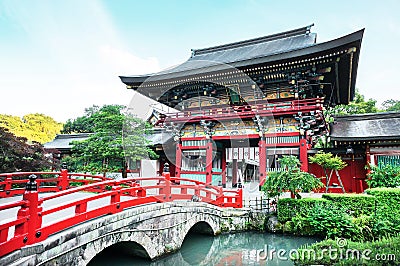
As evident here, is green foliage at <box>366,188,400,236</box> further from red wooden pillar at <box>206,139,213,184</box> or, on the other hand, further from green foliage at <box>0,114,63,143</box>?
green foliage at <box>0,114,63,143</box>

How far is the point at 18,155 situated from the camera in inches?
447

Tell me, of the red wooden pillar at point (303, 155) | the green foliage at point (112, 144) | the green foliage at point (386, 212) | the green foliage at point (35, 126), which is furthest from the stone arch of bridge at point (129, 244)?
the green foliage at point (35, 126)

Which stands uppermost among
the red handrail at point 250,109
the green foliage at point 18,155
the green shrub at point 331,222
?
the red handrail at point 250,109

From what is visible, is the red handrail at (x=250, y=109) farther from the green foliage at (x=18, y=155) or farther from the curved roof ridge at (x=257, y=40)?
the curved roof ridge at (x=257, y=40)

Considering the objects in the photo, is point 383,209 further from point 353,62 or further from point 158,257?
point 158,257

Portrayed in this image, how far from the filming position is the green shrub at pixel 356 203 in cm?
924

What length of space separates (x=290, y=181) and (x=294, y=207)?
42.5 inches

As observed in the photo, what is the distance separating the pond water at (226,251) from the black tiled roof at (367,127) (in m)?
5.66

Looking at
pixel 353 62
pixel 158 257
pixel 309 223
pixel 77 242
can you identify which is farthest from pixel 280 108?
pixel 77 242

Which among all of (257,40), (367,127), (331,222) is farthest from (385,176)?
(257,40)

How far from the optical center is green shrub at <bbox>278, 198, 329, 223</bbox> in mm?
9891

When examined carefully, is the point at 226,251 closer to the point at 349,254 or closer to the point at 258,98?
the point at 349,254

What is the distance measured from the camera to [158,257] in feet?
23.9

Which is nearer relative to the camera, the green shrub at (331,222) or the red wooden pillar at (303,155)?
the green shrub at (331,222)
